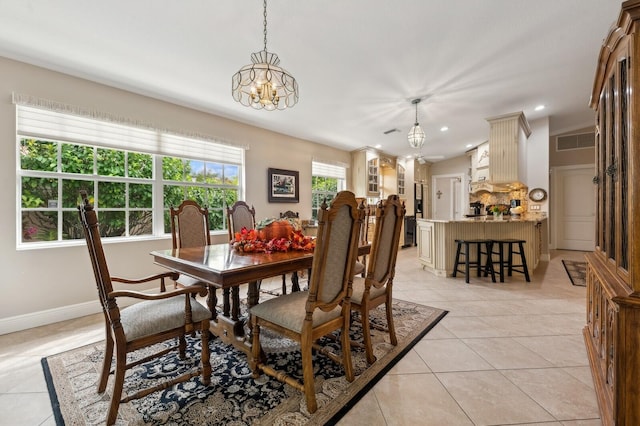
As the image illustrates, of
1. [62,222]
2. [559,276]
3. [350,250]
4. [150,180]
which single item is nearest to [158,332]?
[350,250]

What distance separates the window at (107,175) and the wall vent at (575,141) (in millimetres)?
7858

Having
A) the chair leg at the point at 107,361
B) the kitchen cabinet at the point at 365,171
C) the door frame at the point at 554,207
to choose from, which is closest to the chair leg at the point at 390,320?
the chair leg at the point at 107,361

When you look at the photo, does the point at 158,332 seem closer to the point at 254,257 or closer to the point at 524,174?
the point at 254,257

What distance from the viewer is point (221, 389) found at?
1648 millimetres

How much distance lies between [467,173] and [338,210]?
26.8 ft

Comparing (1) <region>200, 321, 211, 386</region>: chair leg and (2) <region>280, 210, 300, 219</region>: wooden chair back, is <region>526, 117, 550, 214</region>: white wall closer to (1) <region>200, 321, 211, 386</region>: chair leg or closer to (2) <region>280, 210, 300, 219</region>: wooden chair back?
(2) <region>280, 210, 300, 219</region>: wooden chair back

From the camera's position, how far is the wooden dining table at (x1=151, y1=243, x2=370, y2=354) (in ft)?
5.02

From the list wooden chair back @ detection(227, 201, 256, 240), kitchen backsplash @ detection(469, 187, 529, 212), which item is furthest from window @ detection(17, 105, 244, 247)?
kitchen backsplash @ detection(469, 187, 529, 212)

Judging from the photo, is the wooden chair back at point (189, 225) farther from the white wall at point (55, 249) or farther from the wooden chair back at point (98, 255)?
the wooden chair back at point (98, 255)

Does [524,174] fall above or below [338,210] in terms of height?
above

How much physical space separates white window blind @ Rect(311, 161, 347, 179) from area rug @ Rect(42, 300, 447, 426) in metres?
4.20

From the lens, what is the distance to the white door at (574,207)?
6.53 meters

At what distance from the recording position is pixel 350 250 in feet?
5.32

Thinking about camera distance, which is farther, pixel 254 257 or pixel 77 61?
pixel 77 61
